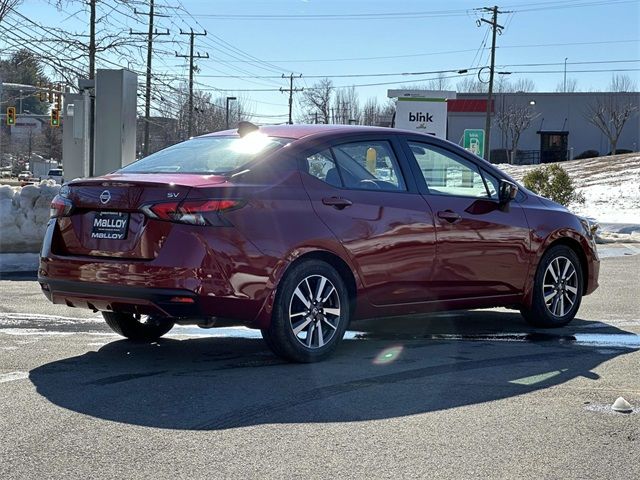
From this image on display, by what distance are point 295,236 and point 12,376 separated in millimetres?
1961

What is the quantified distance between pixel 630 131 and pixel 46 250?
235ft

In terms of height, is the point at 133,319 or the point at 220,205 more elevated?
the point at 220,205

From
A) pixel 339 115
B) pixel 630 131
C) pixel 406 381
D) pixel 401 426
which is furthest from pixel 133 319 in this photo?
pixel 339 115

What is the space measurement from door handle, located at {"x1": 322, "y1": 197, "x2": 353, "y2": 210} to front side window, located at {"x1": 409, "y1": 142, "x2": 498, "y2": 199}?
0.94 m

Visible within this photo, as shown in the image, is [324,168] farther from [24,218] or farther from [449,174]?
[24,218]

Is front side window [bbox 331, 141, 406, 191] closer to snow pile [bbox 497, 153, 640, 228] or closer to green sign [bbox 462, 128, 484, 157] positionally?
snow pile [bbox 497, 153, 640, 228]

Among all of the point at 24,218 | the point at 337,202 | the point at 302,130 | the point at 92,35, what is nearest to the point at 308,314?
the point at 337,202

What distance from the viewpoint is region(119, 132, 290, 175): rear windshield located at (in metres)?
6.28

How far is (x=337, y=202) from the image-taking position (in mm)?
6348

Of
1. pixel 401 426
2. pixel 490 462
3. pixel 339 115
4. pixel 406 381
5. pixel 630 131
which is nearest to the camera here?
pixel 490 462

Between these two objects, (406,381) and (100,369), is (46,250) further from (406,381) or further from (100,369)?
(406,381)

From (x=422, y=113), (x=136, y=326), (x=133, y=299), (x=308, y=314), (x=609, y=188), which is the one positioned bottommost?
(x=136, y=326)

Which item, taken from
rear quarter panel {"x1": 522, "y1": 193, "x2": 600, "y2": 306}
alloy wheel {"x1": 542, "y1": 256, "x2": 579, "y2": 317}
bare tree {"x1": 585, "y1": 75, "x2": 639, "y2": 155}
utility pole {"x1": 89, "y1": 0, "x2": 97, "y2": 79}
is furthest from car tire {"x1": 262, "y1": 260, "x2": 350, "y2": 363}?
bare tree {"x1": 585, "y1": 75, "x2": 639, "y2": 155}

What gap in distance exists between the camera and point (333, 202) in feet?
20.7
